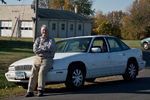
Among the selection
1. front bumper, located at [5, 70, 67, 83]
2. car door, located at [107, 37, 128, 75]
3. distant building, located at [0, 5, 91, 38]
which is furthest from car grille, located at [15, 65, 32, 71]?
distant building, located at [0, 5, 91, 38]

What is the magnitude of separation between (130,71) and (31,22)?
38136 mm

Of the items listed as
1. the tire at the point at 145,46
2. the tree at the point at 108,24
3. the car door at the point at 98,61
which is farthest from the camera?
the tree at the point at 108,24

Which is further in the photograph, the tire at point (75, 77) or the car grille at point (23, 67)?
the tire at point (75, 77)

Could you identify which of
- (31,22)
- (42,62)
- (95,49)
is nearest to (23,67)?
(42,62)

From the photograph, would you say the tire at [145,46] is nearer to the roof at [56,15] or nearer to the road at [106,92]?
the roof at [56,15]

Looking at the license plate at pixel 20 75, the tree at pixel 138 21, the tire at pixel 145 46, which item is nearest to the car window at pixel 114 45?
the license plate at pixel 20 75

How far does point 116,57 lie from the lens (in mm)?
11867

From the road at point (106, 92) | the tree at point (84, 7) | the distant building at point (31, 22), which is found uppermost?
the tree at point (84, 7)

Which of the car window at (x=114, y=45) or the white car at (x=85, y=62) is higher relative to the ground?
the car window at (x=114, y=45)

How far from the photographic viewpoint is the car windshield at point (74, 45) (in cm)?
1111

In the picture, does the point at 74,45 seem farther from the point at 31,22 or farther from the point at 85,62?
the point at 31,22

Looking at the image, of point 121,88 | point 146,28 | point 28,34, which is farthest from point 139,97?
point 146,28

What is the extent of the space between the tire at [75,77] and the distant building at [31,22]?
3765 centimetres

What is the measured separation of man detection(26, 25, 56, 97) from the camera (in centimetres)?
930
